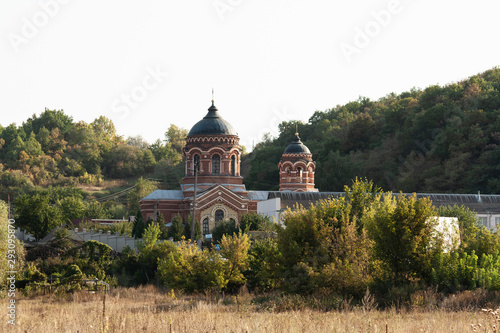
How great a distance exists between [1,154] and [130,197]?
71.3 feet

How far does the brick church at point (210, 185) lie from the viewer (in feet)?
143

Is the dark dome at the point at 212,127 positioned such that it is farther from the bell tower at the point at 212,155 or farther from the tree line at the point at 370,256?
the tree line at the point at 370,256

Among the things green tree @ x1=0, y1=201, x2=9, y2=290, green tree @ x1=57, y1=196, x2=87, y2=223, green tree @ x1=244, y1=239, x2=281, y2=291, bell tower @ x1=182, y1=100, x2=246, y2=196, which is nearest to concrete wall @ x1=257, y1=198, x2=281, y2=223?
bell tower @ x1=182, y1=100, x2=246, y2=196

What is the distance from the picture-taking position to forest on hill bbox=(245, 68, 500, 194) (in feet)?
173

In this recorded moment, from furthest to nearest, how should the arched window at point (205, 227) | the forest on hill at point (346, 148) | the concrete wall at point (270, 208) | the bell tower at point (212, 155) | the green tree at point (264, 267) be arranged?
the forest on hill at point (346, 148) → the bell tower at point (212, 155) → the arched window at point (205, 227) → the concrete wall at point (270, 208) → the green tree at point (264, 267)

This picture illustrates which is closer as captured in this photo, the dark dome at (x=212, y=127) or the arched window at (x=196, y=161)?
the dark dome at (x=212, y=127)

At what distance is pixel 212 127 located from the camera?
151ft

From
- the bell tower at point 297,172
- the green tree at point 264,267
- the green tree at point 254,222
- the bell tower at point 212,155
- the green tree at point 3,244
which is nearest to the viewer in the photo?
the green tree at point 264,267

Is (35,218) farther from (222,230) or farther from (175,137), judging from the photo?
(175,137)

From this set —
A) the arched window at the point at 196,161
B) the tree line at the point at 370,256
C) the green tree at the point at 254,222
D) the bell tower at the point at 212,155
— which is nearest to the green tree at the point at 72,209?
the bell tower at the point at 212,155

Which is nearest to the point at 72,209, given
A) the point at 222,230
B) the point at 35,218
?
the point at 35,218

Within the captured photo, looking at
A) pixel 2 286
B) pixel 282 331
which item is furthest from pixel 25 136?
pixel 282 331

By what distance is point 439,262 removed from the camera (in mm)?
16641

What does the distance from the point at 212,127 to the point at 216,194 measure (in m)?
5.51
